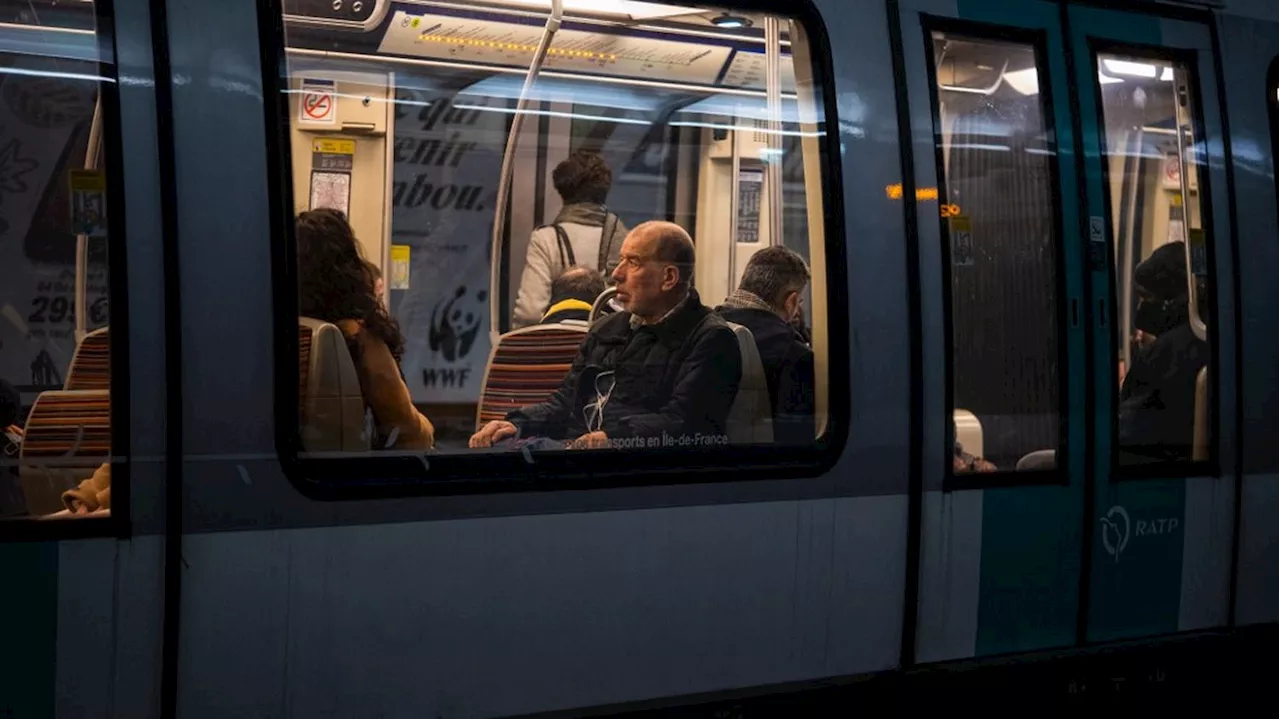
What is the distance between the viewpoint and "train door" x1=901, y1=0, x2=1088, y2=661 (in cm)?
487

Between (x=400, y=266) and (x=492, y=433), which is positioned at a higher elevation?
(x=400, y=266)

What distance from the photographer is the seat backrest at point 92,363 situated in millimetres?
3574

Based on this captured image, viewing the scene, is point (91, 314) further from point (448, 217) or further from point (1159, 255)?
point (1159, 255)

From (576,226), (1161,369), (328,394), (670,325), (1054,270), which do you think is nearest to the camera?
(328,394)

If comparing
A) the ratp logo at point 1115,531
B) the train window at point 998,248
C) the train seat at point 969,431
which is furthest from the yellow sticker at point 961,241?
the ratp logo at point 1115,531

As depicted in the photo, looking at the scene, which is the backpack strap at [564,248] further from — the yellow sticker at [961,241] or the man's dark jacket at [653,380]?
the yellow sticker at [961,241]

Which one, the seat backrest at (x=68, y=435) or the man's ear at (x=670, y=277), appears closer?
A: the seat backrest at (x=68, y=435)

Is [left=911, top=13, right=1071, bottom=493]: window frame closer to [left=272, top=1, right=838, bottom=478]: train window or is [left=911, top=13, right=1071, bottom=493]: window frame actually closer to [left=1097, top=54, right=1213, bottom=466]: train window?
[left=1097, top=54, right=1213, bottom=466]: train window

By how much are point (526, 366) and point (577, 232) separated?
615 millimetres

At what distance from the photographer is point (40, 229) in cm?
356

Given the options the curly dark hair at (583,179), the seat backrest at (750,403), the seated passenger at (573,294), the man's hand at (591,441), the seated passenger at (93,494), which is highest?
the curly dark hair at (583,179)

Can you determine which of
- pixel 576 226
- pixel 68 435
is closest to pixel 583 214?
pixel 576 226

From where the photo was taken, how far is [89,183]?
11.7 ft

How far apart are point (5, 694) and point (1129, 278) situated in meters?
3.77
